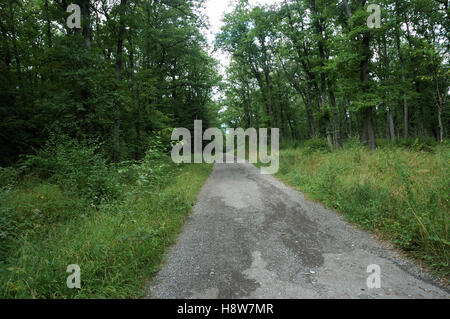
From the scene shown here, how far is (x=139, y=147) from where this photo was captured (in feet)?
38.5

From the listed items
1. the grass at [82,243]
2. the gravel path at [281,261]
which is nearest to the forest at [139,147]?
the grass at [82,243]

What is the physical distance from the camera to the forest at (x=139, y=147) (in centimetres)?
315

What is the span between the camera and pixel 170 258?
3441 millimetres

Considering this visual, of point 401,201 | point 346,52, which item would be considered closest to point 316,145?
point 346,52

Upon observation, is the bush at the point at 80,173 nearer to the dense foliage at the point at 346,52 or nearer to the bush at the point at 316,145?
the dense foliage at the point at 346,52

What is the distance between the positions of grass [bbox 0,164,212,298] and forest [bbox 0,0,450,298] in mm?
24

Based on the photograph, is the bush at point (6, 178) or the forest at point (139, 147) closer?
the forest at point (139, 147)

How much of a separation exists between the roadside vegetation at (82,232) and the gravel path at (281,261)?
0.43 m

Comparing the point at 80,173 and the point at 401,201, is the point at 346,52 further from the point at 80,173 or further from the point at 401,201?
the point at 80,173

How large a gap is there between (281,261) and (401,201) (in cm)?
305

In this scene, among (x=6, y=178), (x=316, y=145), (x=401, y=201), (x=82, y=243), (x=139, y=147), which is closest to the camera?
(x=82, y=243)
